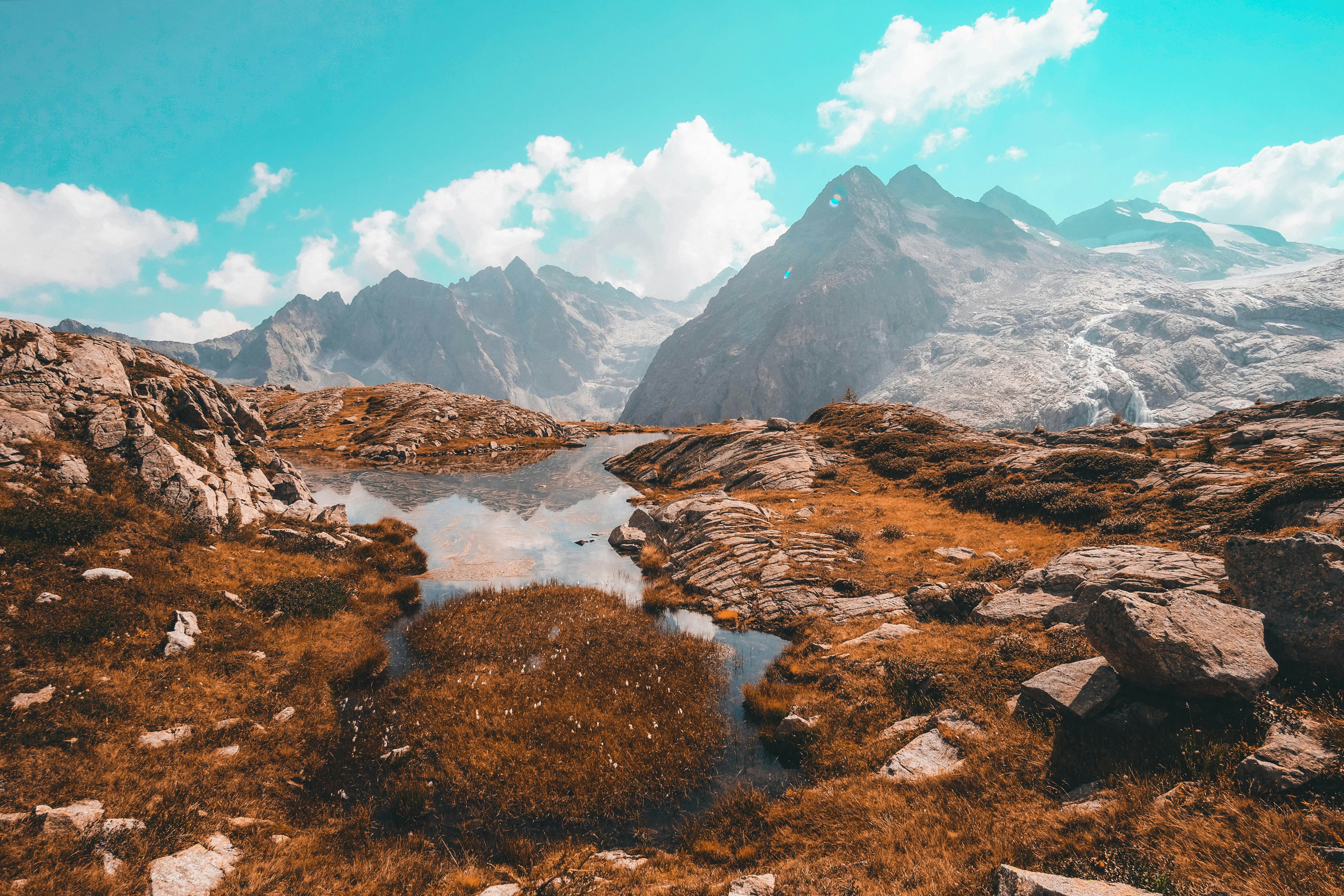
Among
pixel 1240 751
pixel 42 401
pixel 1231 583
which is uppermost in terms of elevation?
pixel 42 401

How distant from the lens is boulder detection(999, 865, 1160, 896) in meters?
6.44

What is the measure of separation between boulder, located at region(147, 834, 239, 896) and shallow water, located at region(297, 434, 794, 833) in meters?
8.32

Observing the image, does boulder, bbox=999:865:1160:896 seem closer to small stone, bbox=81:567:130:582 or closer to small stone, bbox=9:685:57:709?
small stone, bbox=9:685:57:709

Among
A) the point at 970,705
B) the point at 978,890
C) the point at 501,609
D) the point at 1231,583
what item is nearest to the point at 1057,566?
the point at 1231,583

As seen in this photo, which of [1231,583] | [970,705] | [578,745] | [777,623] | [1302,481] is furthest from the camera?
[777,623]

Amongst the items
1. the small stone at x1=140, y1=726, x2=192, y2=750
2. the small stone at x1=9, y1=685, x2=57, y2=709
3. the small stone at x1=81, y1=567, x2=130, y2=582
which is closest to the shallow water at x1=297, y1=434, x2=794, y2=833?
the small stone at x1=140, y1=726, x2=192, y2=750

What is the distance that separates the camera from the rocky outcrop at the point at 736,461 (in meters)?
46.2

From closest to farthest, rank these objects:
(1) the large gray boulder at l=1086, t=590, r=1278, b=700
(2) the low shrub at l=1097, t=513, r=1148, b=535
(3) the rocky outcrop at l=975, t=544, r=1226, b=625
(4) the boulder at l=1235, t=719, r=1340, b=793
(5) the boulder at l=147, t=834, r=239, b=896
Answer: (4) the boulder at l=1235, t=719, r=1340, b=793
(5) the boulder at l=147, t=834, r=239, b=896
(1) the large gray boulder at l=1086, t=590, r=1278, b=700
(3) the rocky outcrop at l=975, t=544, r=1226, b=625
(2) the low shrub at l=1097, t=513, r=1148, b=535

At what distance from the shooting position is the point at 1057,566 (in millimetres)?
18422

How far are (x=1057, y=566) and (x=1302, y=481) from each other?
30.4ft

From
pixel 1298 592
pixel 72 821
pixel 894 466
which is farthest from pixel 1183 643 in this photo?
pixel 894 466

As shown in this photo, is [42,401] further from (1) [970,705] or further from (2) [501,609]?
(1) [970,705]

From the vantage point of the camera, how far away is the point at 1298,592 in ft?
33.4

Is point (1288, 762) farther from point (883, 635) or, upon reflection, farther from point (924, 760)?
point (883, 635)
